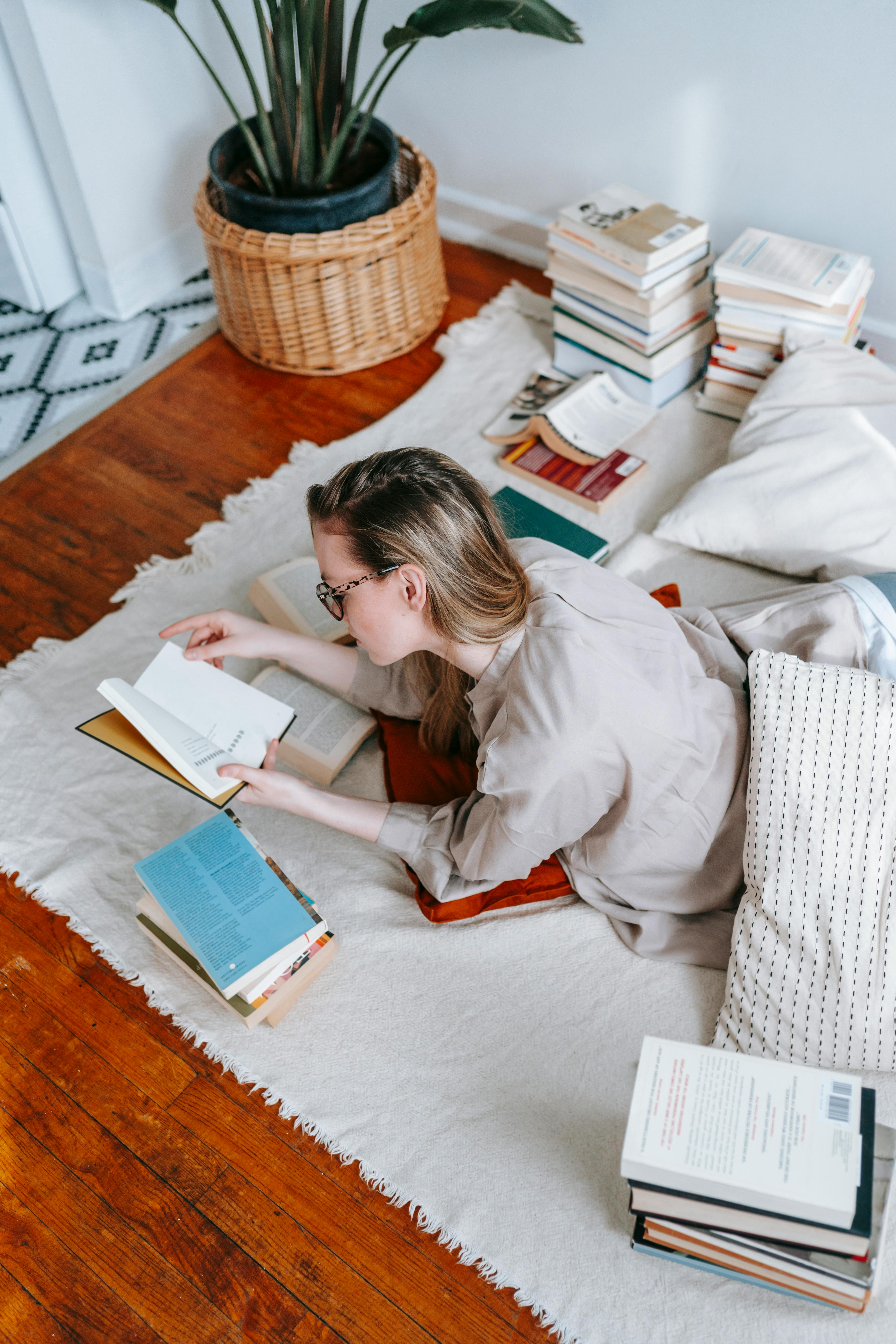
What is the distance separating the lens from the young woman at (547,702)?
1.20 m

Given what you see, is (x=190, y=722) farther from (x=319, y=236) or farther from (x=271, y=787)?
(x=319, y=236)

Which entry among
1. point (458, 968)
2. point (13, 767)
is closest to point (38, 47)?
point (13, 767)

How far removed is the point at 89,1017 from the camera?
1.47m

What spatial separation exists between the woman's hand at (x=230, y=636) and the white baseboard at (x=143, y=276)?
1424 millimetres

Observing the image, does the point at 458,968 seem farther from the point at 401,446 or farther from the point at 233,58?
the point at 233,58

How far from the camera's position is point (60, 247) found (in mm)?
2631

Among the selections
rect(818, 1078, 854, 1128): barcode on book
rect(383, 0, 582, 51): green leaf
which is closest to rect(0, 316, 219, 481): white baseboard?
rect(383, 0, 582, 51): green leaf

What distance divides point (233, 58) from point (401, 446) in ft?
4.50

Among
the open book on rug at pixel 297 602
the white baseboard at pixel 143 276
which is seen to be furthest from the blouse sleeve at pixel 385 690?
the white baseboard at pixel 143 276

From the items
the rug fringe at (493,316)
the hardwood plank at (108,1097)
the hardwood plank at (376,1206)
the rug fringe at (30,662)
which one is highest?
the rug fringe at (493,316)

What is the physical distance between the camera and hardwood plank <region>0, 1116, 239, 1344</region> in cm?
120

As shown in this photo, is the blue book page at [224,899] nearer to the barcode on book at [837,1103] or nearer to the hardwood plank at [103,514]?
the barcode on book at [837,1103]

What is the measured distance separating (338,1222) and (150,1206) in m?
0.24

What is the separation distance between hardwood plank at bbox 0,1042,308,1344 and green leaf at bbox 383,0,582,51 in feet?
6.35
